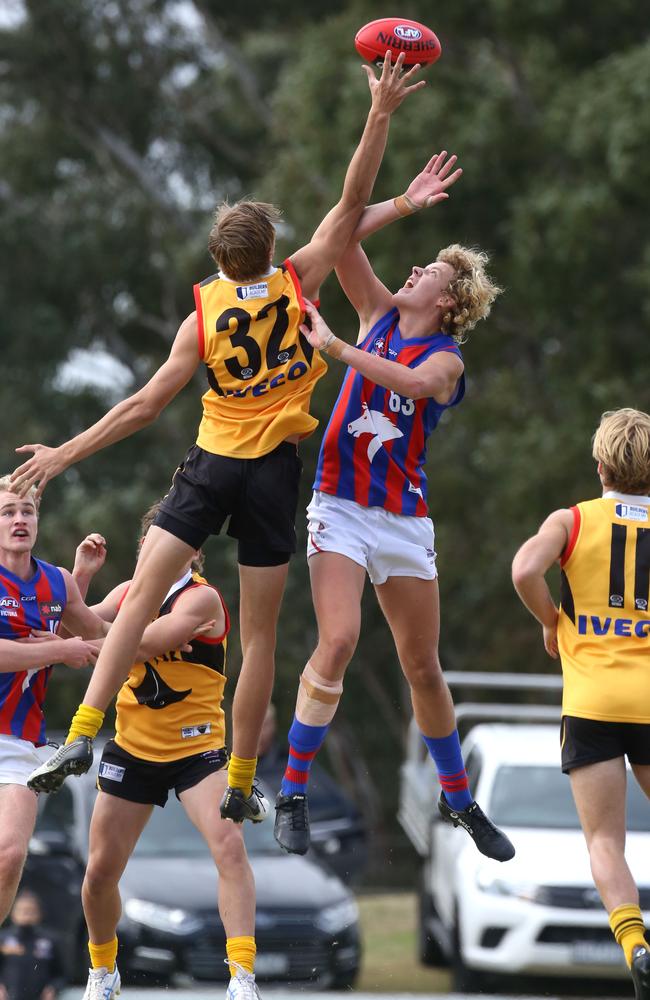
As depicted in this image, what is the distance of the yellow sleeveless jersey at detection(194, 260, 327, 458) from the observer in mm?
6195

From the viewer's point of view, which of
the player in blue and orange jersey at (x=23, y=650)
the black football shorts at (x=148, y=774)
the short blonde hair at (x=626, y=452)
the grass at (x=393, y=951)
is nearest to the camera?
the short blonde hair at (x=626, y=452)

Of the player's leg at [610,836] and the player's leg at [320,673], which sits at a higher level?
the player's leg at [320,673]

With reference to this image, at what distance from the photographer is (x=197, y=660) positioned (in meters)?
7.10

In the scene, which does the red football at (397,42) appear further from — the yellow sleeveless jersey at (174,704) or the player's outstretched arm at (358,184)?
the yellow sleeveless jersey at (174,704)

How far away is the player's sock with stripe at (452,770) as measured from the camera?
711 cm

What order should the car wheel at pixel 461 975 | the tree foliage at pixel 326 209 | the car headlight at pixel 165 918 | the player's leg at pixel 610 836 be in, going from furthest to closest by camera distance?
the tree foliage at pixel 326 209 → the car wheel at pixel 461 975 → the car headlight at pixel 165 918 → the player's leg at pixel 610 836

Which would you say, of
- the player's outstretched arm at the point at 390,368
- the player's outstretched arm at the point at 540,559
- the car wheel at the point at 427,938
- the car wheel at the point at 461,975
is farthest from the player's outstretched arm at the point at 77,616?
the car wheel at the point at 427,938

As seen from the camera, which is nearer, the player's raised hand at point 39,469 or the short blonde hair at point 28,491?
the player's raised hand at point 39,469

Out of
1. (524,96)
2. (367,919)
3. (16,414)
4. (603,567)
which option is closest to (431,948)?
(367,919)

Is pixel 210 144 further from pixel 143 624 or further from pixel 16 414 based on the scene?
pixel 143 624

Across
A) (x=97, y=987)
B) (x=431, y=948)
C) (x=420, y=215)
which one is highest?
(x=420, y=215)

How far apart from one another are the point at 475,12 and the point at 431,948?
1218cm

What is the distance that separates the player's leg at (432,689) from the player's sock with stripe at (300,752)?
1.55 feet

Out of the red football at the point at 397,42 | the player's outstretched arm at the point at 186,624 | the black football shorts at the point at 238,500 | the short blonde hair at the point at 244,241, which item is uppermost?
the red football at the point at 397,42
